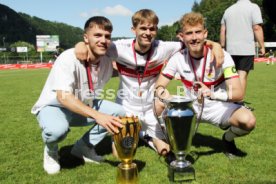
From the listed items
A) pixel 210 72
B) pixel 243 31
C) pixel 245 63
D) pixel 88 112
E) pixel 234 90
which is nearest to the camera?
pixel 88 112

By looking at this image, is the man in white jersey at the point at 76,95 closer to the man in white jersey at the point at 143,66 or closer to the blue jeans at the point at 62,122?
the blue jeans at the point at 62,122

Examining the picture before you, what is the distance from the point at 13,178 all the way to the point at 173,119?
1.90 meters

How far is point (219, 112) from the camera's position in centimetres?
418

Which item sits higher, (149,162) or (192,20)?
(192,20)

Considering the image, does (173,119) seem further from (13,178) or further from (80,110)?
(13,178)

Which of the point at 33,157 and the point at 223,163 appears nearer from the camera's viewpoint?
the point at 223,163

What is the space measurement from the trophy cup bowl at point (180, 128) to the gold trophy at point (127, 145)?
0.27m

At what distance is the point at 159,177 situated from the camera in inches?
144

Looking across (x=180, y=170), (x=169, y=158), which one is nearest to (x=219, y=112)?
(x=169, y=158)

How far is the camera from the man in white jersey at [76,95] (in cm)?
366

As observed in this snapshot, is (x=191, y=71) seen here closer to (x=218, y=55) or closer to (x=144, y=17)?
(x=218, y=55)

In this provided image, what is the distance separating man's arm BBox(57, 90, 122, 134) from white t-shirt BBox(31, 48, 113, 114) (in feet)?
0.34

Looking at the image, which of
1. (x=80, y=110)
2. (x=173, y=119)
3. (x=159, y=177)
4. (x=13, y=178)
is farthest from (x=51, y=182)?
(x=173, y=119)

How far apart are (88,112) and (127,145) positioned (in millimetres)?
581
